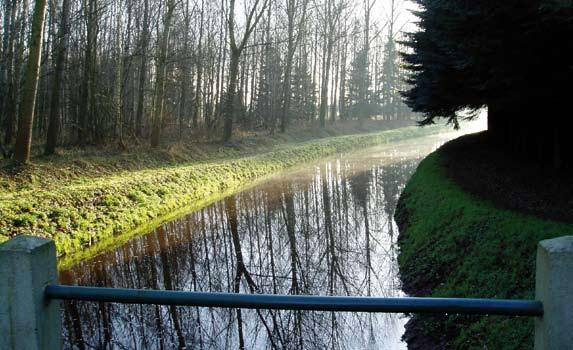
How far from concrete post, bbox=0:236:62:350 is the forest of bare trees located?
11.8m

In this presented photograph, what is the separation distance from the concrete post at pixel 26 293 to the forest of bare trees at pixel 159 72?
1183 cm

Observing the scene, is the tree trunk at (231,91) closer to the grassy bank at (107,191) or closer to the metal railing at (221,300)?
the grassy bank at (107,191)

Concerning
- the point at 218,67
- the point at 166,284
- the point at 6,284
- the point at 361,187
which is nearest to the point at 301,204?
the point at 361,187

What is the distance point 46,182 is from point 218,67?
73.8 feet

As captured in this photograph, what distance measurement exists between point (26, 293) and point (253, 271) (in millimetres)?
6890

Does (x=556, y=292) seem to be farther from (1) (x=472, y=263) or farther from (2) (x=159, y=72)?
(2) (x=159, y=72)

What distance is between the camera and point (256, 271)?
8.66 metres

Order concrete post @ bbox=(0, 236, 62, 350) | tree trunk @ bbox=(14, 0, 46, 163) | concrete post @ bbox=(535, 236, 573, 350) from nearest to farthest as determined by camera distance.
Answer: concrete post @ bbox=(535, 236, 573, 350) → concrete post @ bbox=(0, 236, 62, 350) → tree trunk @ bbox=(14, 0, 46, 163)

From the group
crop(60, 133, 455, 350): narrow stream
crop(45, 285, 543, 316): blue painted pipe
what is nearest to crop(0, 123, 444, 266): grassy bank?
crop(60, 133, 455, 350): narrow stream

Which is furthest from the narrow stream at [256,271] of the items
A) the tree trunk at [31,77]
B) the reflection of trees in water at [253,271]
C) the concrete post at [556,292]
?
the tree trunk at [31,77]

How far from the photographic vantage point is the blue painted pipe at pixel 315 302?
1.68 meters

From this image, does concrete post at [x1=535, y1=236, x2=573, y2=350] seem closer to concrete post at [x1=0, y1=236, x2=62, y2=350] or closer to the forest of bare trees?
concrete post at [x1=0, y1=236, x2=62, y2=350]

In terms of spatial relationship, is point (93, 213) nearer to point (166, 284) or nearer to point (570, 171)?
point (166, 284)

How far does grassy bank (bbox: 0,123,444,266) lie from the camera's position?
929 cm
